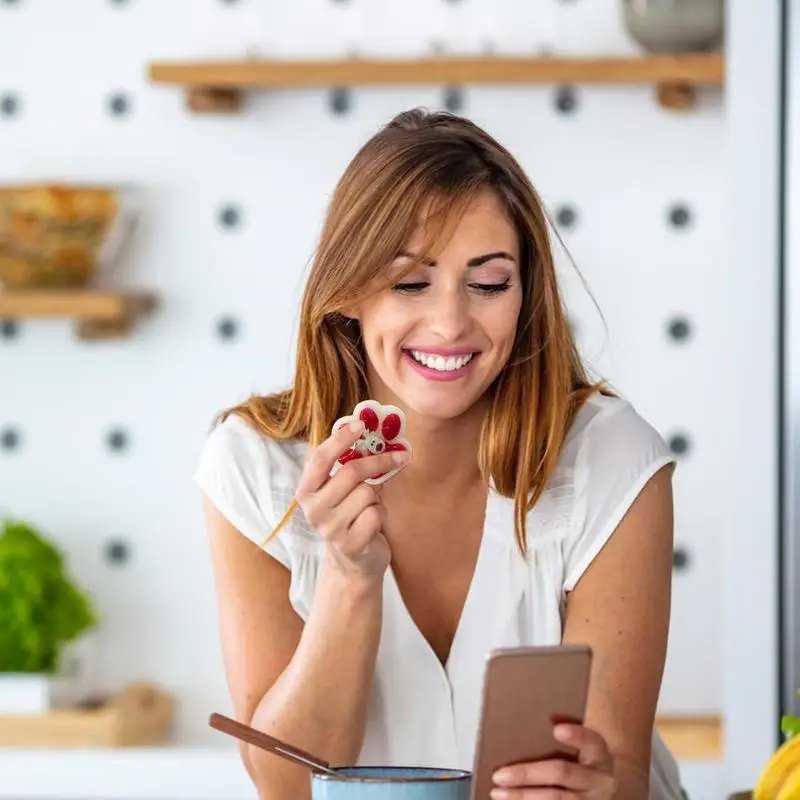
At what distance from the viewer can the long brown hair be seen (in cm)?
133

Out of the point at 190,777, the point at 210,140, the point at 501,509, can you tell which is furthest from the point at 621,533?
the point at 210,140

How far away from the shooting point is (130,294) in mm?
2791

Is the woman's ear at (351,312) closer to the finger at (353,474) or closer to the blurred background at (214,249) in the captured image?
the finger at (353,474)

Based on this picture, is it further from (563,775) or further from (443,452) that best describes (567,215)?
(563,775)

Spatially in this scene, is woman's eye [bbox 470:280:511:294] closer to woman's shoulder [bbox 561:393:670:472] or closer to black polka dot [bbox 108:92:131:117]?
woman's shoulder [bbox 561:393:670:472]

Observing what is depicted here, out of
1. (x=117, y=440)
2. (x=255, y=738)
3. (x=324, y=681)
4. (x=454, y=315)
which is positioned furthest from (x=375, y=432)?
(x=117, y=440)

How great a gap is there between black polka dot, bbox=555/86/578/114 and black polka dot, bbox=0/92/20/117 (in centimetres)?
110

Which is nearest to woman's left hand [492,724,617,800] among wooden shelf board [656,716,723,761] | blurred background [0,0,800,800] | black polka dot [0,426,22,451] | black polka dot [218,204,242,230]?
wooden shelf board [656,716,723,761]

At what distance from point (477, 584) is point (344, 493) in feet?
1.08

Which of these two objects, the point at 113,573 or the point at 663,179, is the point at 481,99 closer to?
the point at 663,179

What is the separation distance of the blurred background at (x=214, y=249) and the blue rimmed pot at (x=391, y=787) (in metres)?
1.82

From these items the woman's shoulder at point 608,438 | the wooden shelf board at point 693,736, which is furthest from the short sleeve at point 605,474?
the wooden shelf board at point 693,736

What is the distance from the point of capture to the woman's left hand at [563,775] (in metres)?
0.85

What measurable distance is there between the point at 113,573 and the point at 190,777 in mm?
628
